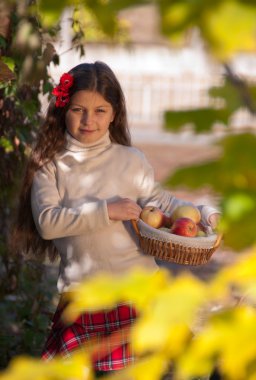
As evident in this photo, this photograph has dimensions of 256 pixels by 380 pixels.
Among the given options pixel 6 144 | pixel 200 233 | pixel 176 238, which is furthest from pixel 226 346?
pixel 6 144

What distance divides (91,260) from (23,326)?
1326mm

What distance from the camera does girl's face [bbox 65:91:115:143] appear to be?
12.5 feet

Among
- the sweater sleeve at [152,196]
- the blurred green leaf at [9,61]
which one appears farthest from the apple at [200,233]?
the blurred green leaf at [9,61]

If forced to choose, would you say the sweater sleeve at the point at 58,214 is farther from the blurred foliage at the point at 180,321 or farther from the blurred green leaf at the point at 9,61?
the blurred foliage at the point at 180,321

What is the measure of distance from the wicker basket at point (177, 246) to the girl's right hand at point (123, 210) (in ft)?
0.15

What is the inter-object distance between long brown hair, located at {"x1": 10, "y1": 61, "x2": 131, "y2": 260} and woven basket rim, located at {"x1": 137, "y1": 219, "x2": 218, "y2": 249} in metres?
0.56

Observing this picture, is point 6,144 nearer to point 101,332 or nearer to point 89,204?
point 89,204

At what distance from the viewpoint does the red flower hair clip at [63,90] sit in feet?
12.6

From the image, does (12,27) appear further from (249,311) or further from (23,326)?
(249,311)

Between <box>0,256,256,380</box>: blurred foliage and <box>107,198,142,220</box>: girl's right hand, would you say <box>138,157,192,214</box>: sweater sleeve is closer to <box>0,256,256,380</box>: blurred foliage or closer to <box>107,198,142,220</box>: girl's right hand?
<box>107,198,142,220</box>: girl's right hand

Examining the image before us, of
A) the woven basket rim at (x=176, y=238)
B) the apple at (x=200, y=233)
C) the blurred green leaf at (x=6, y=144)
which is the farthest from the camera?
the blurred green leaf at (x=6, y=144)

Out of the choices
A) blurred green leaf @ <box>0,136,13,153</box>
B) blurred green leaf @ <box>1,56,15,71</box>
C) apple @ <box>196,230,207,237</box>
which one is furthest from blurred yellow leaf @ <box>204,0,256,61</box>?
blurred green leaf @ <box>0,136,13,153</box>

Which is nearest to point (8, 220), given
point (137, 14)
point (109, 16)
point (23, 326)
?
point (23, 326)

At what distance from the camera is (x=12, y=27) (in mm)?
4301
